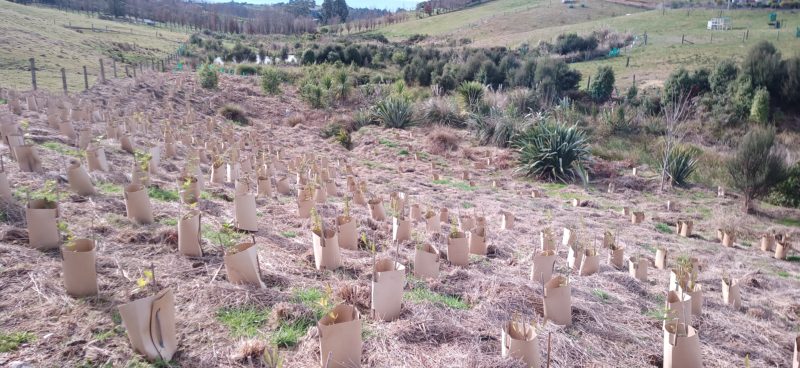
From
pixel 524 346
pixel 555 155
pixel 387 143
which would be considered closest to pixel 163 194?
pixel 524 346

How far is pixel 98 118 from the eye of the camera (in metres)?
8.71

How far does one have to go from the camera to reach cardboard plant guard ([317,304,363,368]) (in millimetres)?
2383

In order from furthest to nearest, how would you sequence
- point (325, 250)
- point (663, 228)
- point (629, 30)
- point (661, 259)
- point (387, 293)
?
1. point (629, 30)
2. point (663, 228)
3. point (661, 259)
4. point (325, 250)
5. point (387, 293)

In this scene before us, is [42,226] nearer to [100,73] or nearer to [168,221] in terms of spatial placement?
[168,221]

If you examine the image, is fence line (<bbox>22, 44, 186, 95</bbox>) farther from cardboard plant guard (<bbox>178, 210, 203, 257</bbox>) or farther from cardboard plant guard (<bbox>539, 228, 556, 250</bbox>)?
cardboard plant guard (<bbox>539, 228, 556, 250</bbox>)

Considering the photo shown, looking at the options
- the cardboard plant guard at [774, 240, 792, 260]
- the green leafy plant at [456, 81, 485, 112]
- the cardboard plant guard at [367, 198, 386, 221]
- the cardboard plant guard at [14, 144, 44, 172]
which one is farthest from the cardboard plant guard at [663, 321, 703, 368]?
the green leafy plant at [456, 81, 485, 112]

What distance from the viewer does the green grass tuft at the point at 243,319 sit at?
269cm

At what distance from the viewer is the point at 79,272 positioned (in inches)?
108

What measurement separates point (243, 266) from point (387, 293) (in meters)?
0.98

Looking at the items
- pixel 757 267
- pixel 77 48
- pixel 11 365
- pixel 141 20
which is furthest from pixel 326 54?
pixel 141 20

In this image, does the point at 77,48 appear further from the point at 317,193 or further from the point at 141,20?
the point at 141,20

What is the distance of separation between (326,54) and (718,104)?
828 inches

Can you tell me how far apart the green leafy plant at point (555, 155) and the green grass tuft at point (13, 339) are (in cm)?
1001

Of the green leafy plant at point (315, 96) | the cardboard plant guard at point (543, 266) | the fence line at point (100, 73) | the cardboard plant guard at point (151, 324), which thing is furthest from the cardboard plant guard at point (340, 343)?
Result: the green leafy plant at point (315, 96)
